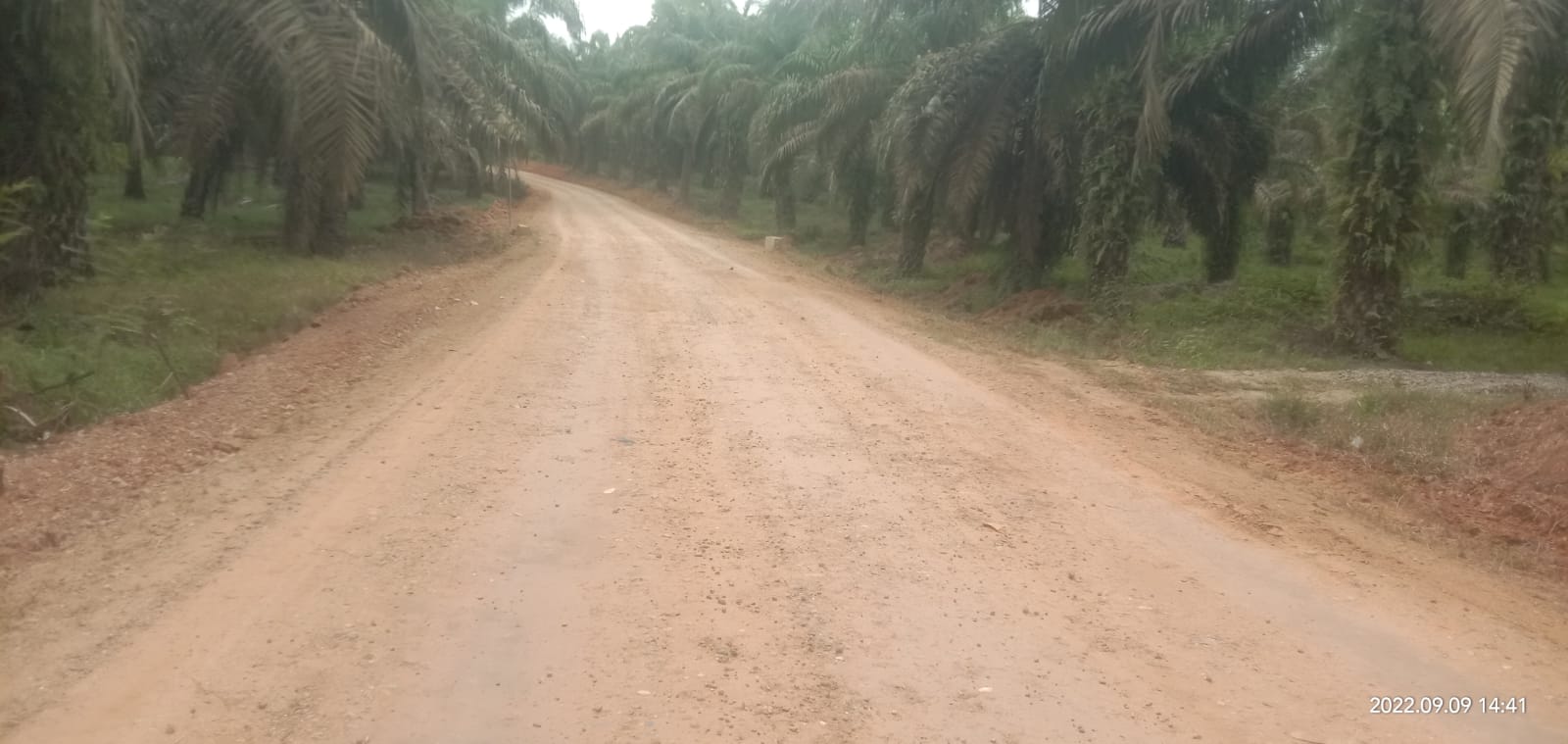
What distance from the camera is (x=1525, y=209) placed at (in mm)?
20672

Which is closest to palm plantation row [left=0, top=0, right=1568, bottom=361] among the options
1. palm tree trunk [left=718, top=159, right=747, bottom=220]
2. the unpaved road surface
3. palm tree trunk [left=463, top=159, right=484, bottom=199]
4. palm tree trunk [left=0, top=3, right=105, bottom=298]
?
palm tree trunk [left=0, top=3, right=105, bottom=298]

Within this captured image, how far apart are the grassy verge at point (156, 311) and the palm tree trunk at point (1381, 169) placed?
12269 millimetres

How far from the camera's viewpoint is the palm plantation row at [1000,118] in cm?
1236

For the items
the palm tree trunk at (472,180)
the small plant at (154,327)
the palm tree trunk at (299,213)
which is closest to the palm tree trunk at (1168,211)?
the palm tree trunk at (299,213)

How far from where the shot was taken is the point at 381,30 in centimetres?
1647

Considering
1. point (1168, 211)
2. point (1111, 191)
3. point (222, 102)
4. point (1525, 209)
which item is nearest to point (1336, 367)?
point (1111, 191)

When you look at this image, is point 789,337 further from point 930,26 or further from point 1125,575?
point 930,26

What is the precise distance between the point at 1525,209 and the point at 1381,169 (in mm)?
8984

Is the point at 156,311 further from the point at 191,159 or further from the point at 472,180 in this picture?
the point at 472,180

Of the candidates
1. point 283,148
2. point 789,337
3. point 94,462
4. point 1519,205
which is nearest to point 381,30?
point 283,148

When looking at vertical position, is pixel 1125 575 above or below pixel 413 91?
below

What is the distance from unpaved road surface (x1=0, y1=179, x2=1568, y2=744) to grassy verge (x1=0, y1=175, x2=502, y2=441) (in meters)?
1.83

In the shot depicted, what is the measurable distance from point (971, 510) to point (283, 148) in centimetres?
1509

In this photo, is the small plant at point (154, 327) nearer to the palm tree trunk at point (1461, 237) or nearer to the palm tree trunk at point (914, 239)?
the palm tree trunk at point (914, 239)
